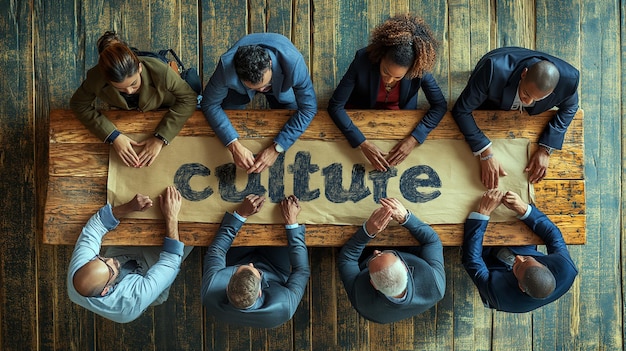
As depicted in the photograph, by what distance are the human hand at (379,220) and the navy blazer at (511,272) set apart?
387 millimetres

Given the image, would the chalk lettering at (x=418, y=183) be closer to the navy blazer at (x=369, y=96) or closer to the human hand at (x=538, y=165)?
the navy blazer at (x=369, y=96)

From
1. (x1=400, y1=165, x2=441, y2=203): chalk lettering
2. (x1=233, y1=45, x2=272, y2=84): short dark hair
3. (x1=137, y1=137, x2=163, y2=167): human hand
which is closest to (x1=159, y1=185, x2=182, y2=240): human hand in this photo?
(x1=137, y1=137, x2=163, y2=167): human hand

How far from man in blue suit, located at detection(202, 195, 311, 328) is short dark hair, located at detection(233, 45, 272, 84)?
60 cm

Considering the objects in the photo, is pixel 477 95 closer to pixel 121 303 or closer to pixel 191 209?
pixel 191 209

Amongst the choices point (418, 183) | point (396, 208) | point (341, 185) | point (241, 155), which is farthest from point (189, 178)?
point (418, 183)

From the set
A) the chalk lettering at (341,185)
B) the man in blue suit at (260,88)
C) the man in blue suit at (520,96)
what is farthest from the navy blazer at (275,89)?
the man in blue suit at (520,96)

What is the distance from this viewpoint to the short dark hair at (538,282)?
187 cm

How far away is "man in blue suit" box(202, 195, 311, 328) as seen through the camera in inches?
72.6

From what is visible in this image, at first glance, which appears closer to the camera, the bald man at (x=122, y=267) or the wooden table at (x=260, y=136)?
the bald man at (x=122, y=267)

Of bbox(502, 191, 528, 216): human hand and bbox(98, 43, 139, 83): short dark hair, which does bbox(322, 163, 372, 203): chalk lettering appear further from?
bbox(98, 43, 139, 83): short dark hair

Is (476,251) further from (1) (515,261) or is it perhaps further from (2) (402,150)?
(2) (402,150)

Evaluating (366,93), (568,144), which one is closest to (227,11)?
(366,93)

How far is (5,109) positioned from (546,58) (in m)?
2.76

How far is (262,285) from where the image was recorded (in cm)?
200
